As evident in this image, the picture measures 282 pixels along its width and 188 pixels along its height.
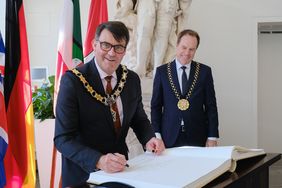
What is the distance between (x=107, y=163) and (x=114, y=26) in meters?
0.54

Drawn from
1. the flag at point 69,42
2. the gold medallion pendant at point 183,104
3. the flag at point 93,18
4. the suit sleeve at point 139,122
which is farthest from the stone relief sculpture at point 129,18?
the suit sleeve at point 139,122

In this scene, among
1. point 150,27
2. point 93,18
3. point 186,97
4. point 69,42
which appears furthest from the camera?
point 150,27

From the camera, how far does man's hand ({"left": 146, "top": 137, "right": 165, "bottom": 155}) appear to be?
4.36 feet

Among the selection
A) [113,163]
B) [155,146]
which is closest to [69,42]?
[155,146]

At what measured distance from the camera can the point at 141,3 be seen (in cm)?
389

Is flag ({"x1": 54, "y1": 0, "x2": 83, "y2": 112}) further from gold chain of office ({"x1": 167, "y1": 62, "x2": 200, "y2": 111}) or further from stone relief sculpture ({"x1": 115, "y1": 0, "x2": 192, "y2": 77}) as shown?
stone relief sculpture ({"x1": 115, "y1": 0, "x2": 192, "y2": 77})

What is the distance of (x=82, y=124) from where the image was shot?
1.42m

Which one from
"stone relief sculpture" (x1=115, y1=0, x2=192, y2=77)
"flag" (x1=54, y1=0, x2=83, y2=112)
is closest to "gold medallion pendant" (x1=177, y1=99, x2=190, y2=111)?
"flag" (x1=54, y1=0, x2=83, y2=112)

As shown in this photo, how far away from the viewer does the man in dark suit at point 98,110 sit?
1.33 meters

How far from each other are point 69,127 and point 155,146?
0.34 m

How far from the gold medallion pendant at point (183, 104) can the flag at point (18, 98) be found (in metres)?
1.06

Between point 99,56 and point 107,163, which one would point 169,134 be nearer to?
point 99,56

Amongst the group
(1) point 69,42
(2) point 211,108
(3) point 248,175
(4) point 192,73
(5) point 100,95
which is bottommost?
(3) point 248,175

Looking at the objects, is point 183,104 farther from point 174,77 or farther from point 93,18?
point 93,18
